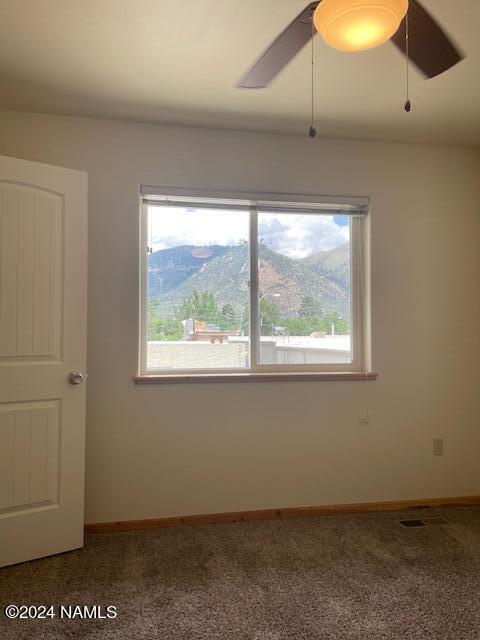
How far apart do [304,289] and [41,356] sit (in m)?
1.64

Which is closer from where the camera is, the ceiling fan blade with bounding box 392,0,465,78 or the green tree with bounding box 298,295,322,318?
the ceiling fan blade with bounding box 392,0,465,78

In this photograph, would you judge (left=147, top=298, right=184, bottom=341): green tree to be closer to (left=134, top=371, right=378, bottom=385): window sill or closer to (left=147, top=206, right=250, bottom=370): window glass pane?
(left=147, top=206, right=250, bottom=370): window glass pane

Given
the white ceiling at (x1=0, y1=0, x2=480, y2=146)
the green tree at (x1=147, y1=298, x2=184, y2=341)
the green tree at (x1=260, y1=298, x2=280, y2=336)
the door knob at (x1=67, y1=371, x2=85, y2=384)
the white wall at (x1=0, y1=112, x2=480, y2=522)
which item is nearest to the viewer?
the white ceiling at (x1=0, y1=0, x2=480, y2=146)

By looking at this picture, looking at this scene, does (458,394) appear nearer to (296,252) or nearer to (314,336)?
(314,336)

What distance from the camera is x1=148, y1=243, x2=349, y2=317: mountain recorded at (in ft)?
9.61

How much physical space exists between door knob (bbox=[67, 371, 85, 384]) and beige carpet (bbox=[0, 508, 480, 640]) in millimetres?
885

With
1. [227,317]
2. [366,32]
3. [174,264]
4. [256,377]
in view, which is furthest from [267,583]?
[366,32]

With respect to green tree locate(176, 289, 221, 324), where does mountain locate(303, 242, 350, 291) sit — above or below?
above

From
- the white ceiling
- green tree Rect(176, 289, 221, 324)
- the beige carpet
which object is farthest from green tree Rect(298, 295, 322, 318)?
the beige carpet

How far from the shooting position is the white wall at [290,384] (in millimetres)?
2752

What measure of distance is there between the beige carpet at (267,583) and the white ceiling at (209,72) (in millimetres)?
2377

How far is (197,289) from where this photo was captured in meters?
2.96

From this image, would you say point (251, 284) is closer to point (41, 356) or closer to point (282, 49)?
point (41, 356)

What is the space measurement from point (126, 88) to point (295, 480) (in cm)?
245
